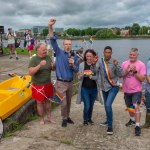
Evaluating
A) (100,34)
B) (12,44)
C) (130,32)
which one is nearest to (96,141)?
(12,44)

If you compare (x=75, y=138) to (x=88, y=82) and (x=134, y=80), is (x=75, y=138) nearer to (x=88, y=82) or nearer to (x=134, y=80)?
(x=88, y=82)

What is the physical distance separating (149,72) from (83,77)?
4.54 ft

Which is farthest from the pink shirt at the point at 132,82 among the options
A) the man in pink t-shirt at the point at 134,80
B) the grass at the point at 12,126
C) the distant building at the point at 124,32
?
the distant building at the point at 124,32

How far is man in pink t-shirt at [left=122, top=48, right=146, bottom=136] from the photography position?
5766mm

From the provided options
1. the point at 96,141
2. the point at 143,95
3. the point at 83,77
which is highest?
the point at 83,77

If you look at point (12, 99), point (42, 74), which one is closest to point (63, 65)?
point (42, 74)

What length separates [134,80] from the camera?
587 centimetres

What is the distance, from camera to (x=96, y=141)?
5.33 metres

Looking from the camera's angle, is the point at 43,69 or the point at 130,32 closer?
the point at 43,69

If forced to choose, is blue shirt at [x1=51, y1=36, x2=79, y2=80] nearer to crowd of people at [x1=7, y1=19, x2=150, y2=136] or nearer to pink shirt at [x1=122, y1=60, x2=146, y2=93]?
crowd of people at [x1=7, y1=19, x2=150, y2=136]

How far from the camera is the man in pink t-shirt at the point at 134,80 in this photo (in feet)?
18.9

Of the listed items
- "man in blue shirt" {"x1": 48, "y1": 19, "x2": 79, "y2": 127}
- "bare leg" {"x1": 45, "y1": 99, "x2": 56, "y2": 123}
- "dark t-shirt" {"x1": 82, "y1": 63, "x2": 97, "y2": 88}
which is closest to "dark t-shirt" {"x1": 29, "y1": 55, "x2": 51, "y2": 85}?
"man in blue shirt" {"x1": 48, "y1": 19, "x2": 79, "y2": 127}

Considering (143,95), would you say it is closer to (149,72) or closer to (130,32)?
(149,72)

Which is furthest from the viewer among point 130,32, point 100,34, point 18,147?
point 130,32
